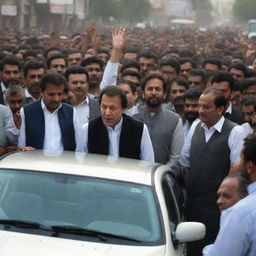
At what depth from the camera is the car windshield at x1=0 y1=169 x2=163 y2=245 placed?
561 cm

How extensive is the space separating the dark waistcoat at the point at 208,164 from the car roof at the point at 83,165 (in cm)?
132

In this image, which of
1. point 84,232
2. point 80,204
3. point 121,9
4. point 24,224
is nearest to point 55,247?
point 84,232

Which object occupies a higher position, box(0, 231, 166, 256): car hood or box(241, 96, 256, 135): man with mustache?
box(241, 96, 256, 135): man with mustache

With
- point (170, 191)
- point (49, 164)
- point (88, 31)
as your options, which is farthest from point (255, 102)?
point (88, 31)

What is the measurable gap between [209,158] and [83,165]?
1.86 m

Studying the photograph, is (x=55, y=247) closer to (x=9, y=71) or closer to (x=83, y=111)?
(x=83, y=111)

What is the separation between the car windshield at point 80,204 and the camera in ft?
18.4

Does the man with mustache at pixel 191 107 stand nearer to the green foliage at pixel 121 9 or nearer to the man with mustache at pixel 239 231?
the man with mustache at pixel 239 231

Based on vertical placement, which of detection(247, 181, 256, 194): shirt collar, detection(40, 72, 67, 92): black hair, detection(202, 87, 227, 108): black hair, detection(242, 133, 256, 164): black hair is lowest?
detection(202, 87, 227, 108): black hair

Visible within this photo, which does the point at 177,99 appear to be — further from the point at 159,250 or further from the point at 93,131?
the point at 159,250

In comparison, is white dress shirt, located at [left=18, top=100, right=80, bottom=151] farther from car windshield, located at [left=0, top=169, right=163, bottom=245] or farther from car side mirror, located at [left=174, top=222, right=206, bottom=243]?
car side mirror, located at [left=174, top=222, right=206, bottom=243]

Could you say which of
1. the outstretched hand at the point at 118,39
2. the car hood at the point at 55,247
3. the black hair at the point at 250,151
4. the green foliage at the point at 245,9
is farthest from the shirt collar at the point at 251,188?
the green foliage at the point at 245,9

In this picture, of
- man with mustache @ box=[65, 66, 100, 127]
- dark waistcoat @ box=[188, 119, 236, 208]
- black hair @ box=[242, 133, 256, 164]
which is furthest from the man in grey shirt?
black hair @ box=[242, 133, 256, 164]

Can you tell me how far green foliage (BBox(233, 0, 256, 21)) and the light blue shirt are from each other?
99913 mm
